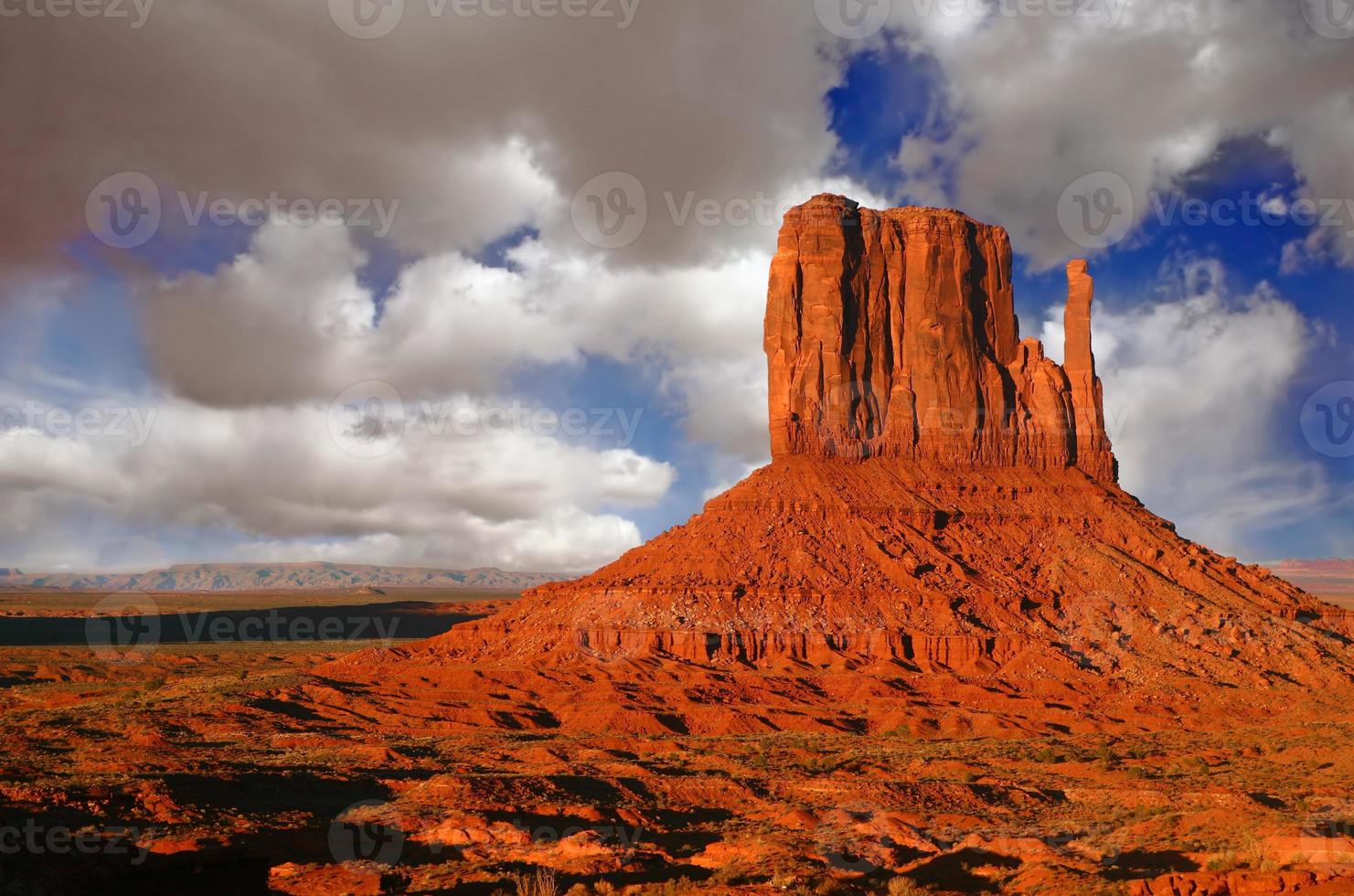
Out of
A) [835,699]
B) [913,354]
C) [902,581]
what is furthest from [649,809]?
[913,354]

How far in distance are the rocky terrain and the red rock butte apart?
0.25 metres

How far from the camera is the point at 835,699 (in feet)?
155

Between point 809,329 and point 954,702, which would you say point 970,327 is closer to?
point 809,329

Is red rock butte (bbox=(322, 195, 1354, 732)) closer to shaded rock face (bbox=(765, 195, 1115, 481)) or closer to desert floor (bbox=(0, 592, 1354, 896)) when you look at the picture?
shaded rock face (bbox=(765, 195, 1115, 481))

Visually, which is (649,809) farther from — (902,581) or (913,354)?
(913,354)

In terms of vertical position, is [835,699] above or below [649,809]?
below

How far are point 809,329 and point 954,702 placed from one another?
114 feet

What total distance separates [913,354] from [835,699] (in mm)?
35510

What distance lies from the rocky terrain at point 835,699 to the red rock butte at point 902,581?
0.25 metres

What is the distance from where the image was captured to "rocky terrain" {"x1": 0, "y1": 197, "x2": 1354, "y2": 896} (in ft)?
57.2

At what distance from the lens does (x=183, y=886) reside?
52.9 ft

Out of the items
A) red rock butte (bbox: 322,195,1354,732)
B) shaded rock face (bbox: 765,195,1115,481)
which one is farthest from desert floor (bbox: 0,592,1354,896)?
shaded rock face (bbox: 765,195,1115,481)

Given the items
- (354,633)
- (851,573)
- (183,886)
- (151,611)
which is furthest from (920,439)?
(151,611)

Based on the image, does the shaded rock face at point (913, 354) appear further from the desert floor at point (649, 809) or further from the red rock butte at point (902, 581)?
the desert floor at point (649, 809)
